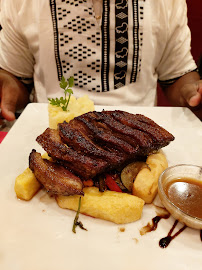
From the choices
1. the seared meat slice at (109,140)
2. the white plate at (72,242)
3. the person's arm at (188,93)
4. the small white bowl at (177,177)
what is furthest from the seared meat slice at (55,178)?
the person's arm at (188,93)

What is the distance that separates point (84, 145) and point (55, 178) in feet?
1.17

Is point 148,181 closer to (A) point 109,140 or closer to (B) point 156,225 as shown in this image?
(B) point 156,225

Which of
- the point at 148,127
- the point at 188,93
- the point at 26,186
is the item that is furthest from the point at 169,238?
the point at 188,93

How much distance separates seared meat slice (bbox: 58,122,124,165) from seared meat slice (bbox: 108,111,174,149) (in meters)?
0.40

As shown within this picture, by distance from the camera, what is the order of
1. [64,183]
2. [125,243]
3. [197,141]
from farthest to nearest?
[197,141] < [64,183] < [125,243]

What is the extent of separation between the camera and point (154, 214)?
2.00 metres

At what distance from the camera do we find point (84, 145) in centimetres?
209

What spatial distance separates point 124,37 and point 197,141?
1779 mm

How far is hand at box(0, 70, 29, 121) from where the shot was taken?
3249 millimetres

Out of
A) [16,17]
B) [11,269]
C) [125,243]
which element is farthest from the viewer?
[16,17]

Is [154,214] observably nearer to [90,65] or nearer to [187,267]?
[187,267]

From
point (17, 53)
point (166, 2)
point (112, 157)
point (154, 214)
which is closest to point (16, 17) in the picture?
point (17, 53)

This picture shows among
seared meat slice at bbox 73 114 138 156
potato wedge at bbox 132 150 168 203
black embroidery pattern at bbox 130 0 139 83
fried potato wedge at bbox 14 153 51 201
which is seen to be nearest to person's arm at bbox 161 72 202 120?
black embroidery pattern at bbox 130 0 139 83

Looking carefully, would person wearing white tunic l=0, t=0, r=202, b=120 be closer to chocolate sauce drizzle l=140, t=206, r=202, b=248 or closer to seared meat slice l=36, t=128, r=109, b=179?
seared meat slice l=36, t=128, r=109, b=179
